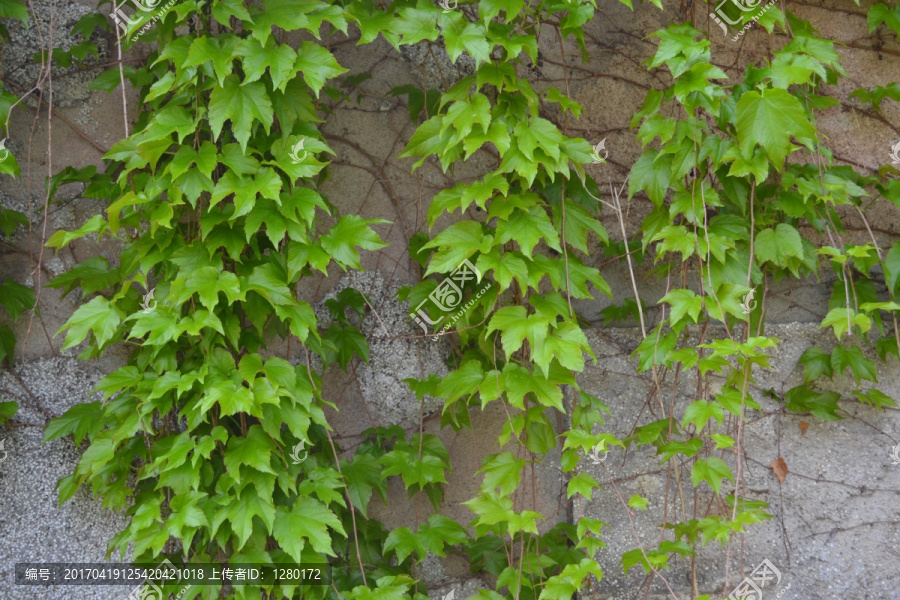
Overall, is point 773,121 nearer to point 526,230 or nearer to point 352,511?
point 526,230

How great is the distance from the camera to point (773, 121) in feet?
5.37

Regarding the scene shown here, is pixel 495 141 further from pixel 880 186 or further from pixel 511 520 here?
pixel 880 186

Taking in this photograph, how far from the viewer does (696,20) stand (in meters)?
2.14

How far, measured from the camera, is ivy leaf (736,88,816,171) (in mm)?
1619

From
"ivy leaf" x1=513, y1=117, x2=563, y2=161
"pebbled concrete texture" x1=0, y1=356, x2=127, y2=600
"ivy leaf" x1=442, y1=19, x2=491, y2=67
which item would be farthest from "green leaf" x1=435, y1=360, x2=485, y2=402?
"pebbled concrete texture" x1=0, y1=356, x2=127, y2=600

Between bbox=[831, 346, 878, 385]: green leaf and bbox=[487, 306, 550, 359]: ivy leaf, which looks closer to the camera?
bbox=[487, 306, 550, 359]: ivy leaf

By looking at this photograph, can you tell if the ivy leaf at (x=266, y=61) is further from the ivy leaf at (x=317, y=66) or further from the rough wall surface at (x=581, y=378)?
the rough wall surface at (x=581, y=378)

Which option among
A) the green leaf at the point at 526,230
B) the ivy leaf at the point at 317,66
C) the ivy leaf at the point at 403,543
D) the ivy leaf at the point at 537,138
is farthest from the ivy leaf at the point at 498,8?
the ivy leaf at the point at 403,543

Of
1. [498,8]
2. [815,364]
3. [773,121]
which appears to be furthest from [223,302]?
[815,364]

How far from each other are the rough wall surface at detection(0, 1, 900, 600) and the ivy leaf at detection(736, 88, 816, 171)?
580mm

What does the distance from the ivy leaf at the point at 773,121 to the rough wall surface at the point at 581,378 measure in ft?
1.90

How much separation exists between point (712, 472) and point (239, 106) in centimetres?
142

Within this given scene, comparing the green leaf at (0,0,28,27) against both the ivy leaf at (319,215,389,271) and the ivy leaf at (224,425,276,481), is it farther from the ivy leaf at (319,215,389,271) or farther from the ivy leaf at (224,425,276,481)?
the ivy leaf at (224,425,276,481)

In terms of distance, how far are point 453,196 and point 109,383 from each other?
3.22 ft
